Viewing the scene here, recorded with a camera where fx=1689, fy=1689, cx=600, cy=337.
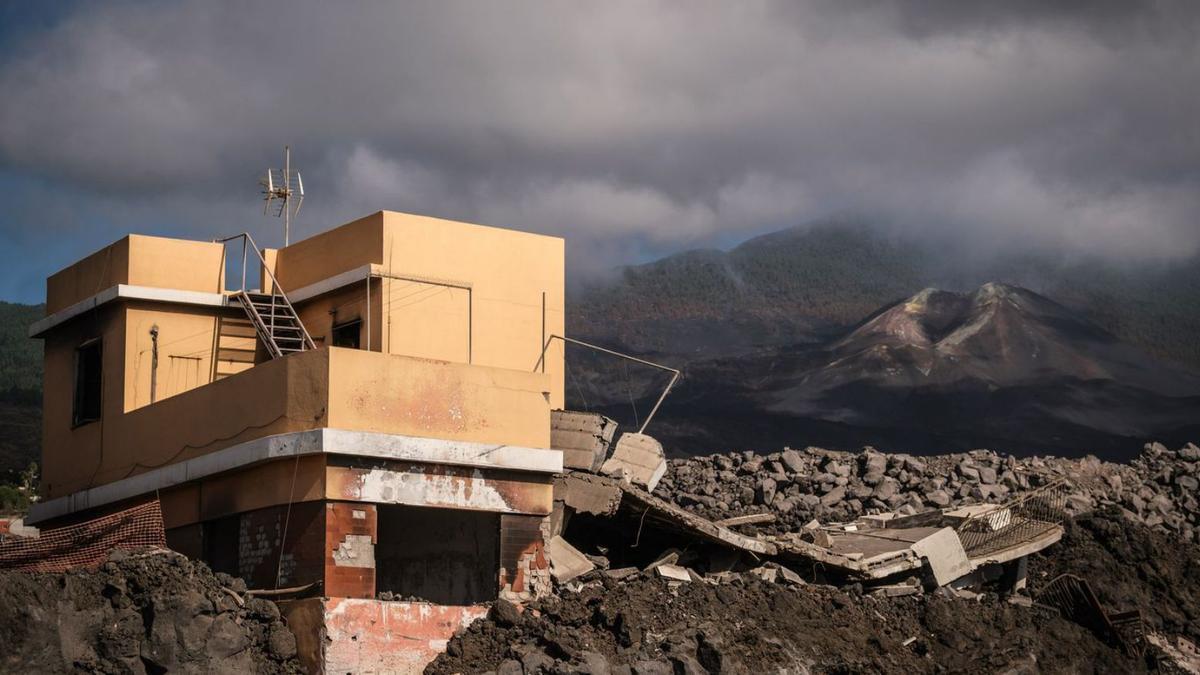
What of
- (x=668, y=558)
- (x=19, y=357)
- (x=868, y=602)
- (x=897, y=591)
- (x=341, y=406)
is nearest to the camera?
(x=341, y=406)

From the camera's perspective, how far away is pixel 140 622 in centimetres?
2169

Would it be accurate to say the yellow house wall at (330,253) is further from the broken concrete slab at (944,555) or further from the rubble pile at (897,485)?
the broken concrete slab at (944,555)

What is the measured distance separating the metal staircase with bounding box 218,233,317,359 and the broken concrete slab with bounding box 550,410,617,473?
4274mm

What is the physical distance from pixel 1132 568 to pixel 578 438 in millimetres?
11387

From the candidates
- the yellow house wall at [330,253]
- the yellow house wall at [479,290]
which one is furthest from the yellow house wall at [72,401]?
the yellow house wall at [479,290]

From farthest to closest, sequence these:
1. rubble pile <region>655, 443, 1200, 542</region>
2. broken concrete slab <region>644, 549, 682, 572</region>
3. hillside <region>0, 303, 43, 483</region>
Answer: hillside <region>0, 303, 43, 483</region>
rubble pile <region>655, 443, 1200, 542</region>
broken concrete slab <region>644, 549, 682, 572</region>

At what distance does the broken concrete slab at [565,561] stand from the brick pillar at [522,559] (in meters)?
0.22

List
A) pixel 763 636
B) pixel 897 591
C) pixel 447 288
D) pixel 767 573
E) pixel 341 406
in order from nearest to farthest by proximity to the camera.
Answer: pixel 341 406
pixel 763 636
pixel 767 573
pixel 897 591
pixel 447 288

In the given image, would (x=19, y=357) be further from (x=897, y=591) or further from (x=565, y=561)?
(x=897, y=591)

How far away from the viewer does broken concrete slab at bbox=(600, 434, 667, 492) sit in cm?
2930

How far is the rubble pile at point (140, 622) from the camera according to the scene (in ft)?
67.7

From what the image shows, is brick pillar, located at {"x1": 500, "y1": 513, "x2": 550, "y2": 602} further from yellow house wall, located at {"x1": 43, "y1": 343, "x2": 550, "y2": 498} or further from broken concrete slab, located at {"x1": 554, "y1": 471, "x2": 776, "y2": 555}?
broken concrete slab, located at {"x1": 554, "y1": 471, "x2": 776, "y2": 555}

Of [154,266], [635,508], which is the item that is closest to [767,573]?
[635,508]

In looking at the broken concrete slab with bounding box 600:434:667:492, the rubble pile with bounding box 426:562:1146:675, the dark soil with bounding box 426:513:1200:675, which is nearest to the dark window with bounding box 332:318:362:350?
the broken concrete slab with bounding box 600:434:667:492
